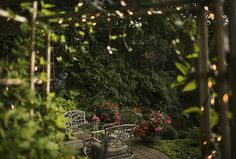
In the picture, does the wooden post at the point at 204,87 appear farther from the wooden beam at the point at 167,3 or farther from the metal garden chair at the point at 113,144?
the metal garden chair at the point at 113,144

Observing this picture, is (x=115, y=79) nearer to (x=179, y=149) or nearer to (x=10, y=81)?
(x=179, y=149)

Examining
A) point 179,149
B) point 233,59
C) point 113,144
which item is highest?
point 233,59

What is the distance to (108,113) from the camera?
6281 mm

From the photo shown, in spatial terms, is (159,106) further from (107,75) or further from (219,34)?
(219,34)

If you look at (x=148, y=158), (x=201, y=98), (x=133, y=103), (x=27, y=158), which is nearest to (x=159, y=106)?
(x=133, y=103)

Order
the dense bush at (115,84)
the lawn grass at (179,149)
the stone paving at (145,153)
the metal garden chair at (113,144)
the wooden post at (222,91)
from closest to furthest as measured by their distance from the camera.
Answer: the wooden post at (222,91) < the metal garden chair at (113,144) < the stone paving at (145,153) < the lawn grass at (179,149) < the dense bush at (115,84)

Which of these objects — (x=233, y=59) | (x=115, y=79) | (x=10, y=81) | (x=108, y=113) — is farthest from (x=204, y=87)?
(x=115, y=79)

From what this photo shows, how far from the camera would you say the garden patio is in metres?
1.73

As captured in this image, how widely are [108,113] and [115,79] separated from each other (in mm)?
1425

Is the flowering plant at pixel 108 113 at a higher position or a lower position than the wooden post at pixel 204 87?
Result: lower

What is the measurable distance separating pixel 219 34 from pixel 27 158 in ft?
4.32

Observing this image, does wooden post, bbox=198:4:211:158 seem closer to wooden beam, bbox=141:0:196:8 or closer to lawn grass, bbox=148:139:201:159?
wooden beam, bbox=141:0:196:8

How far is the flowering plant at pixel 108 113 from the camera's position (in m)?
6.18

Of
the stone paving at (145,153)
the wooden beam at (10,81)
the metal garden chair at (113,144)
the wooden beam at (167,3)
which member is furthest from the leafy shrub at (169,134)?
the wooden beam at (10,81)
